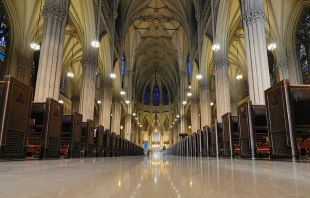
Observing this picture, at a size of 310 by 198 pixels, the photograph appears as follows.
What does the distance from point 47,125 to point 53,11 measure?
17.6ft

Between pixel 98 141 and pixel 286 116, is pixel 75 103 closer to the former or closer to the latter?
pixel 98 141

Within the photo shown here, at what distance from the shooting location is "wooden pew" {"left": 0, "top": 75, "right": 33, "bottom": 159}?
13.5 ft

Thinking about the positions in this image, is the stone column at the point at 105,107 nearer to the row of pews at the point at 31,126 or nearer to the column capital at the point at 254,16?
the row of pews at the point at 31,126

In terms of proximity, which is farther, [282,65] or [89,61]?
[282,65]

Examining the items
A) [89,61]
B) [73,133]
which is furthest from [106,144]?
[89,61]

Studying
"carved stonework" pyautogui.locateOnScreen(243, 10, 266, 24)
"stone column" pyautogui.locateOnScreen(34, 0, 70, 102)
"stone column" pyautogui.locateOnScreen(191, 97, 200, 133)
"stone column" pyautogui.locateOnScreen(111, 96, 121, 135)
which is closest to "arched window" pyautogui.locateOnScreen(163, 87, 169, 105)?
"stone column" pyautogui.locateOnScreen(191, 97, 200, 133)

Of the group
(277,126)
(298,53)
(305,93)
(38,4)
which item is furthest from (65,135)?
(298,53)

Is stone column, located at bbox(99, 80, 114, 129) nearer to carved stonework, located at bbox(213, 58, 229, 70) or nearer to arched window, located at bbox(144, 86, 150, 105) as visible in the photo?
carved stonework, located at bbox(213, 58, 229, 70)

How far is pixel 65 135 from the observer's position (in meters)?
7.81

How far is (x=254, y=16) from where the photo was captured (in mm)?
9250

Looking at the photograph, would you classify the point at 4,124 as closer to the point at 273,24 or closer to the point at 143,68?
the point at 273,24

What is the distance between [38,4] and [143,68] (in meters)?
25.1

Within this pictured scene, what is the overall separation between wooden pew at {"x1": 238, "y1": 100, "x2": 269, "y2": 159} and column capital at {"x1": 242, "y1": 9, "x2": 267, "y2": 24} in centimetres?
481

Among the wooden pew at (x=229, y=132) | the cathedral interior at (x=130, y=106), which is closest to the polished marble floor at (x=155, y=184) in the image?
the cathedral interior at (x=130, y=106)
